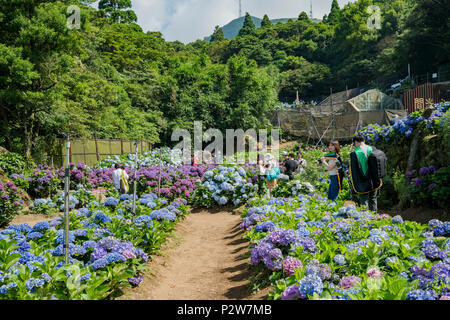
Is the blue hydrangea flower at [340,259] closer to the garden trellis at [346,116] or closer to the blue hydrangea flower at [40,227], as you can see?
the blue hydrangea flower at [40,227]

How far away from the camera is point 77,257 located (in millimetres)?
3869

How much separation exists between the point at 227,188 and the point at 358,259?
6.92 metres

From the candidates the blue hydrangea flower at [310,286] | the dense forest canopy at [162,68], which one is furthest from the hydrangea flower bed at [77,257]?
the dense forest canopy at [162,68]

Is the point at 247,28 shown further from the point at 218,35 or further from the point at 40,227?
the point at 40,227

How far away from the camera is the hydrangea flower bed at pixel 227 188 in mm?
9844

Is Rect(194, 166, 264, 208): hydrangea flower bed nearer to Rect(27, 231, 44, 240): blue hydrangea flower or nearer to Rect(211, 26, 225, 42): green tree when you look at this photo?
Rect(27, 231, 44, 240): blue hydrangea flower

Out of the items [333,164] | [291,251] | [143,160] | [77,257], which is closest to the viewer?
[291,251]

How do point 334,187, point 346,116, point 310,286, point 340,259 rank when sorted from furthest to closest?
point 346,116 < point 334,187 < point 340,259 < point 310,286

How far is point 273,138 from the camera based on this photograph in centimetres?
2941

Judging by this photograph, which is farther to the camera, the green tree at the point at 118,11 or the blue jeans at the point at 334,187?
the green tree at the point at 118,11

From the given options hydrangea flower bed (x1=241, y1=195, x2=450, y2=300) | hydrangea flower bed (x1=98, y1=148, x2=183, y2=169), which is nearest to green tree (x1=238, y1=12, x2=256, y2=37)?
hydrangea flower bed (x1=98, y1=148, x2=183, y2=169)

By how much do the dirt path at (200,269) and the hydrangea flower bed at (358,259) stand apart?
497mm

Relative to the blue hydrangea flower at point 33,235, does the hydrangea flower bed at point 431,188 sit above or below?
above

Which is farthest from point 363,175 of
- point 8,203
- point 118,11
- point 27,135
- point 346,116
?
point 118,11
